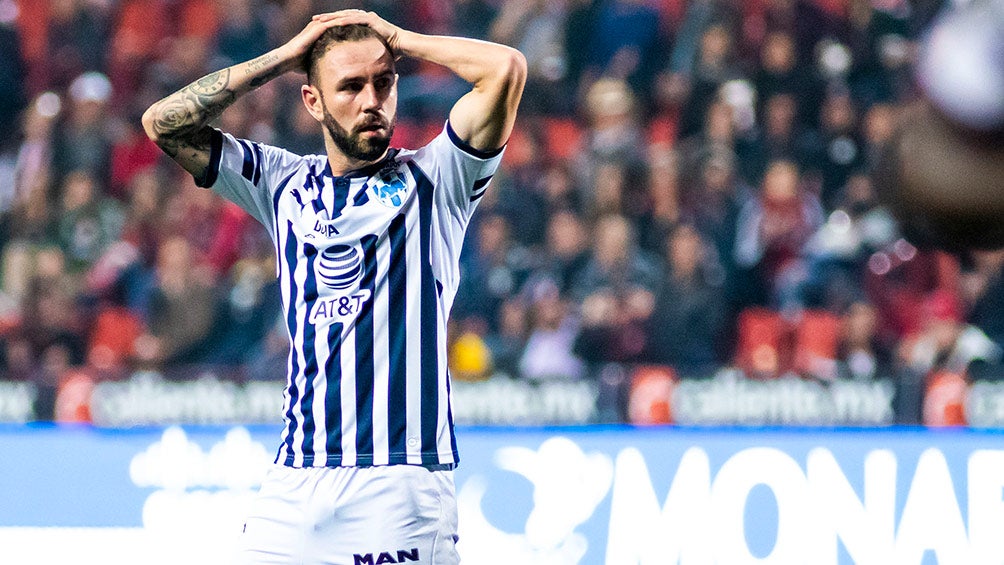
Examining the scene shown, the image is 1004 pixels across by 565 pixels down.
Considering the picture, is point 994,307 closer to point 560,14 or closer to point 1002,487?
point 1002,487

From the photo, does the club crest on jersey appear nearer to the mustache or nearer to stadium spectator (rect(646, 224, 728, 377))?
the mustache

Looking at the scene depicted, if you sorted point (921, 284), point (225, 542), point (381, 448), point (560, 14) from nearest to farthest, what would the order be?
point (381, 448)
point (225, 542)
point (921, 284)
point (560, 14)

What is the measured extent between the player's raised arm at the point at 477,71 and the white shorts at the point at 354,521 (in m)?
0.92

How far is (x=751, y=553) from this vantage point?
6.81 metres

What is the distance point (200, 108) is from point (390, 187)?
599 millimetres

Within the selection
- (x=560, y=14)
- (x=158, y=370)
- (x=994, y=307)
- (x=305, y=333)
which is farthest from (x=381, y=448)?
(x=560, y=14)

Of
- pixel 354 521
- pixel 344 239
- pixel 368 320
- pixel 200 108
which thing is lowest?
pixel 354 521

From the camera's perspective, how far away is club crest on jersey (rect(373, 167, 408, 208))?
156 inches

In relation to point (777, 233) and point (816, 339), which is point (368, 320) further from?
point (777, 233)

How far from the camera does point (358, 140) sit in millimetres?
3938

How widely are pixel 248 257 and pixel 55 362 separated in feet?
4.76

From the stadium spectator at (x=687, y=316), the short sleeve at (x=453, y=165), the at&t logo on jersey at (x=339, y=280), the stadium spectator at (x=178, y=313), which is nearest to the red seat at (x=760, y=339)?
the stadium spectator at (x=687, y=316)

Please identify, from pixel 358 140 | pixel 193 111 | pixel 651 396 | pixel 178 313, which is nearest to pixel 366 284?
pixel 358 140

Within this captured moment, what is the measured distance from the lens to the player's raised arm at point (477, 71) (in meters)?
3.92
